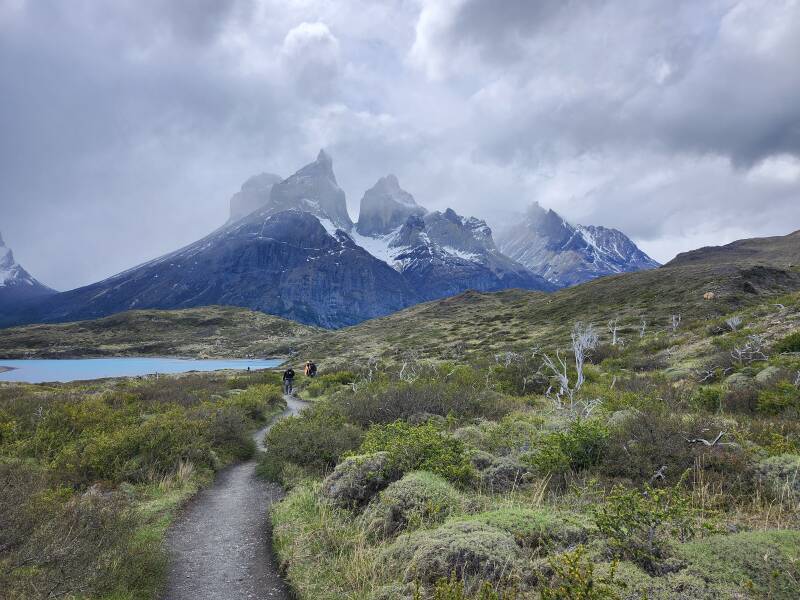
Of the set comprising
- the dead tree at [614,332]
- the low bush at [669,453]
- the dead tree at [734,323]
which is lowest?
the low bush at [669,453]

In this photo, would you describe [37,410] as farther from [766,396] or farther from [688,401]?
[766,396]

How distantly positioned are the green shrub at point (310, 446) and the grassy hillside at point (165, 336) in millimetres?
100202

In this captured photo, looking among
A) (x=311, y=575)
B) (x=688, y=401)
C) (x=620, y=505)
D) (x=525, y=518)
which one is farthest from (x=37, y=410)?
(x=688, y=401)

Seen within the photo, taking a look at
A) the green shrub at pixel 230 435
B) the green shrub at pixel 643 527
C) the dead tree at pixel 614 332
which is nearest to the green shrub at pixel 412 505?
the green shrub at pixel 643 527

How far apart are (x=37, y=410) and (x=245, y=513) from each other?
11.9 m

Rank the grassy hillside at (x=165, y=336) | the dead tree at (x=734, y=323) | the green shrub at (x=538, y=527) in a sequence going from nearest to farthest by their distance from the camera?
1. the green shrub at (x=538, y=527)
2. the dead tree at (x=734, y=323)
3. the grassy hillside at (x=165, y=336)

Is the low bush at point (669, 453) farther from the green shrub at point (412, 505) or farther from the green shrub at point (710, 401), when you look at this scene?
the green shrub at point (710, 401)

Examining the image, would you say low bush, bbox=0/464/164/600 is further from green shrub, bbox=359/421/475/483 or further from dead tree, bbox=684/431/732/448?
dead tree, bbox=684/431/732/448

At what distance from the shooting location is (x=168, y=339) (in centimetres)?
13462

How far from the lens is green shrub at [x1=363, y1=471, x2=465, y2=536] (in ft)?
21.7

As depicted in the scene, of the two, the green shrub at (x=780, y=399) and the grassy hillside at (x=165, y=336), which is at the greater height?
the green shrub at (x=780, y=399)

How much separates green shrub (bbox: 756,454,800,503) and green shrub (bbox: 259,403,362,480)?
8.48 metres

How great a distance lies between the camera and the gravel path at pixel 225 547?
633cm

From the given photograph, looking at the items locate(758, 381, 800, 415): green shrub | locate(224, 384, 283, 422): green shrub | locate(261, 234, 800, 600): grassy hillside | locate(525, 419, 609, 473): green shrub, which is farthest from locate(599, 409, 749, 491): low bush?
locate(224, 384, 283, 422): green shrub
